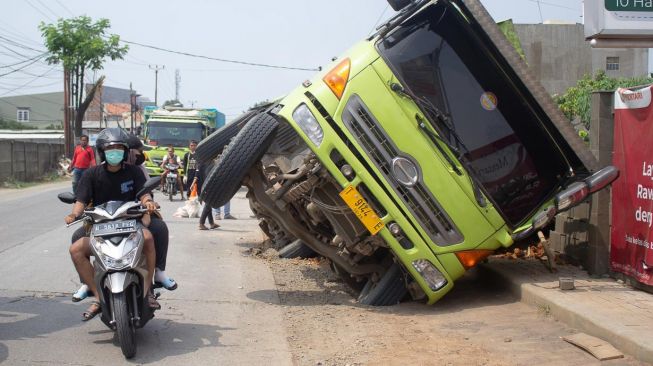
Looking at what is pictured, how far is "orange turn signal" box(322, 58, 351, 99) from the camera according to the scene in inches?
270

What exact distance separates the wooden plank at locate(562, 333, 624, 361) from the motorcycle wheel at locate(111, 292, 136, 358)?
3307 mm

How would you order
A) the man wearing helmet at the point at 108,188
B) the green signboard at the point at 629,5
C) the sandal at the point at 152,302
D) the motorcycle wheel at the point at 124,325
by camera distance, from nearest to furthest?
the motorcycle wheel at the point at 124,325 → the man wearing helmet at the point at 108,188 → the sandal at the point at 152,302 → the green signboard at the point at 629,5

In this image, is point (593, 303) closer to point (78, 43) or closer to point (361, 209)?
point (361, 209)

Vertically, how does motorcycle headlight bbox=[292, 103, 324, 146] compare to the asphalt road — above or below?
above

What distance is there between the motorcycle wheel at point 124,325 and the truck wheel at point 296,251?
5107 mm

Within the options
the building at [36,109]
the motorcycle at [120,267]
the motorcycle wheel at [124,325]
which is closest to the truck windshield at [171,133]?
the motorcycle at [120,267]

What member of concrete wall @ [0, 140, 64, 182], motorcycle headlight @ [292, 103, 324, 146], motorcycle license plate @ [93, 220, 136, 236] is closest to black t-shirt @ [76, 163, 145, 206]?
motorcycle license plate @ [93, 220, 136, 236]

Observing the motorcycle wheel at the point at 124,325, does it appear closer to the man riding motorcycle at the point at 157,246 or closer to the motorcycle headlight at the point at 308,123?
the man riding motorcycle at the point at 157,246

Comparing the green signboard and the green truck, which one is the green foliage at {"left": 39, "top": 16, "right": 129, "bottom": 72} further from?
the green signboard

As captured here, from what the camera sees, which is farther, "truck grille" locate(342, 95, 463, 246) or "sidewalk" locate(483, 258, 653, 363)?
"truck grille" locate(342, 95, 463, 246)

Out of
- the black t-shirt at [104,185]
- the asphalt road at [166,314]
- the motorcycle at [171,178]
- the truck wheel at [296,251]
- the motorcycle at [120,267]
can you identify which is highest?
the black t-shirt at [104,185]

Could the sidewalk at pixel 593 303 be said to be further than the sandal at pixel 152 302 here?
No

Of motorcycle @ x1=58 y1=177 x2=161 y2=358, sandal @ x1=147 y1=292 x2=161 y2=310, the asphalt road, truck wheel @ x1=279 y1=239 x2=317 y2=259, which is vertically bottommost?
truck wheel @ x1=279 y1=239 x2=317 y2=259

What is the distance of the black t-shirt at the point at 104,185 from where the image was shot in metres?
5.97
